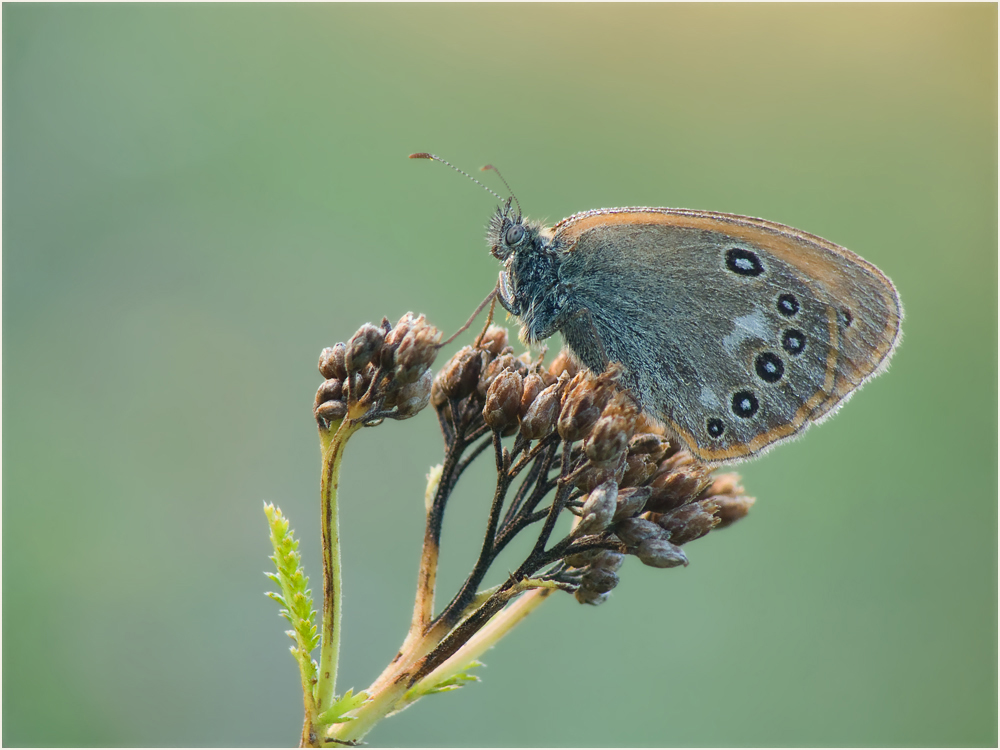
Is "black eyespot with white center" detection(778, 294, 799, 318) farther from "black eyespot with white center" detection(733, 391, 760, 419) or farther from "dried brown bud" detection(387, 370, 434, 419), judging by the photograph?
"dried brown bud" detection(387, 370, 434, 419)

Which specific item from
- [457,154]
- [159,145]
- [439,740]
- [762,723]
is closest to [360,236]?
[457,154]

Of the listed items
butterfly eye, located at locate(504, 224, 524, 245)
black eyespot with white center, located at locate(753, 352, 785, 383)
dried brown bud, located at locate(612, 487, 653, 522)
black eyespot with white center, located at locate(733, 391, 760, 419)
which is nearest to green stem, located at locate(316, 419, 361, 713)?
dried brown bud, located at locate(612, 487, 653, 522)

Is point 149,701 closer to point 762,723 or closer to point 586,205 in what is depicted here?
point 762,723

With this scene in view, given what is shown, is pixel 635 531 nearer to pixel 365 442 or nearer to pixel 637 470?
pixel 637 470

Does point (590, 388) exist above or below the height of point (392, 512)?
below

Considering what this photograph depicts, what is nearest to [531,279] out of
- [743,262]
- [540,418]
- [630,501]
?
[743,262]
